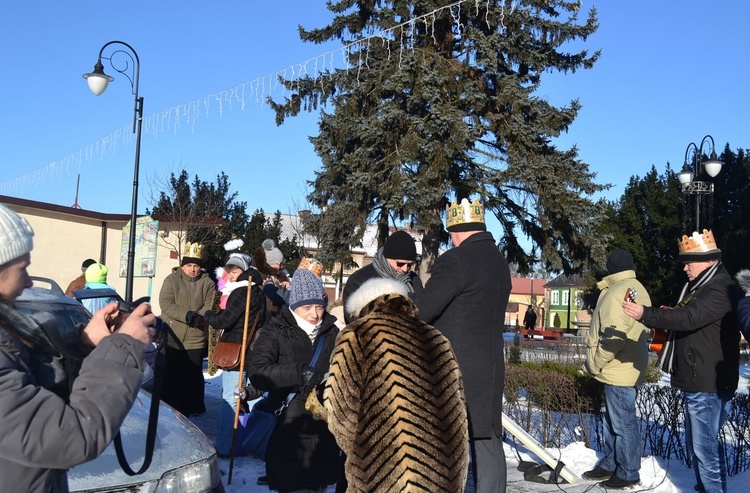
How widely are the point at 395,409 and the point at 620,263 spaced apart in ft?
12.9

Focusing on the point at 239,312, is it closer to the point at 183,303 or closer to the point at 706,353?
the point at 183,303

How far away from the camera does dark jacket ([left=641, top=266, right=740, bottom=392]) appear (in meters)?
5.18

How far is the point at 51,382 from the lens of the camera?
1.95 m


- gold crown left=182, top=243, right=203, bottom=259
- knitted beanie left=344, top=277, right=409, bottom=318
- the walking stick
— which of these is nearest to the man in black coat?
knitted beanie left=344, top=277, right=409, bottom=318

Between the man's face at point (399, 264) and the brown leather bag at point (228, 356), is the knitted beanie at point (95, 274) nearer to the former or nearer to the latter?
the brown leather bag at point (228, 356)

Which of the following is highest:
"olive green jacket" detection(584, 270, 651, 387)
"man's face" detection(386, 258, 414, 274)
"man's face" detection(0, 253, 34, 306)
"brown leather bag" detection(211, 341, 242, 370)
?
"man's face" detection(386, 258, 414, 274)

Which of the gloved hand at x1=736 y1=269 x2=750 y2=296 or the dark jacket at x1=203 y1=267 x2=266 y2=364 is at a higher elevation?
the gloved hand at x1=736 y1=269 x2=750 y2=296

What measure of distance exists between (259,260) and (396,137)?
12.2m

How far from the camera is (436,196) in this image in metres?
18.6

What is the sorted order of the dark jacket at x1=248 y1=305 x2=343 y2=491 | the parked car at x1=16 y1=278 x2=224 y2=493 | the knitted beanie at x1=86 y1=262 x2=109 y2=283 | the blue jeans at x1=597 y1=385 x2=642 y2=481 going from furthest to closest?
the knitted beanie at x1=86 y1=262 x2=109 y2=283 → the blue jeans at x1=597 y1=385 x2=642 y2=481 → the dark jacket at x1=248 y1=305 x2=343 y2=491 → the parked car at x1=16 y1=278 x2=224 y2=493

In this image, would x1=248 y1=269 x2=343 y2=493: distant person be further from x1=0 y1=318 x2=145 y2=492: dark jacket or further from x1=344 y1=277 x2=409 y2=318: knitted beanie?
x1=0 y1=318 x2=145 y2=492: dark jacket

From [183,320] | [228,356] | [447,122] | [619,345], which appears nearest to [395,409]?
[619,345]

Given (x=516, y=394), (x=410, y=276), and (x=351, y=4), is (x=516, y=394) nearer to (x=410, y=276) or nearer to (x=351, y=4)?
(x=410, y=276)

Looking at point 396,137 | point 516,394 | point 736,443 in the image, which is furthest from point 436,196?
point 736,443
